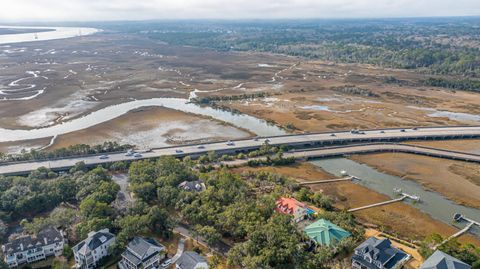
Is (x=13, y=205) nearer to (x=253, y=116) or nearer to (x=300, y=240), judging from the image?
(x=300, y=240)

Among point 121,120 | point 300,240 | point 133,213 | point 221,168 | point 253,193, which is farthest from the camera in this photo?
point 121,120

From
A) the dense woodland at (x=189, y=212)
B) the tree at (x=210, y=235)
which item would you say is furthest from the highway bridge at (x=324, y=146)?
the tree at (x=210, y=235)

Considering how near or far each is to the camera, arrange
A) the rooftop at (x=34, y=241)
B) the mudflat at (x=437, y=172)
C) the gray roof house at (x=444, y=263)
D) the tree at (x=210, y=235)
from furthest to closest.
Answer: the mudflat at (x=437, y=172), the tree at (x=210, y=235), the rooftop at (x=34, y=241), the gray roof house at (x=444, y=263)

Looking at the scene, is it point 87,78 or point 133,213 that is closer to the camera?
point 133,213

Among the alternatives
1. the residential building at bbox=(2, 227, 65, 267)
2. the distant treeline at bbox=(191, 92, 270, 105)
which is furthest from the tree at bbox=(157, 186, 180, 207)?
the distant treeline at bbox=(191, 92, 270, 105)

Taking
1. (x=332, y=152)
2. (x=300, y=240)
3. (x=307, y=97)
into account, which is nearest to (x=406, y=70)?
(x=307, y=97)

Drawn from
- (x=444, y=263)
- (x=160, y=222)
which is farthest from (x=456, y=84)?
(x=160, y=222)

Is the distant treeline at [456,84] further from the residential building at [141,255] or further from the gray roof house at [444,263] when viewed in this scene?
the residential building at [141,255]
